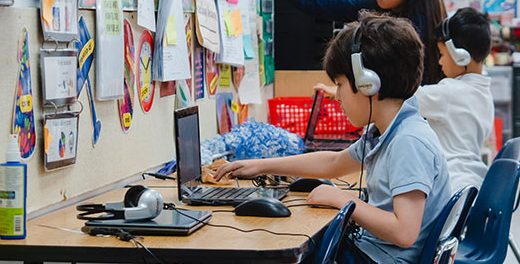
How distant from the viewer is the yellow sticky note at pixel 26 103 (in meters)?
1.88

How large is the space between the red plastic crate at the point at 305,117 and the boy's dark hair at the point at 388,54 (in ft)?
5.86

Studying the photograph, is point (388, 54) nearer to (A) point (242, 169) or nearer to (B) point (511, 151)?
(A) point (242, 169)

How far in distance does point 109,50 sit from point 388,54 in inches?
27.7

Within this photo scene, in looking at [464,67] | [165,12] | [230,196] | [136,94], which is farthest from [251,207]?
[464,67]

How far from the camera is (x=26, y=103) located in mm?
1895

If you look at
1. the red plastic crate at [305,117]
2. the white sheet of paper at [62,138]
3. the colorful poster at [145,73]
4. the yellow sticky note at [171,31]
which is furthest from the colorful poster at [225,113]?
the white sheet of paper at [62,138]

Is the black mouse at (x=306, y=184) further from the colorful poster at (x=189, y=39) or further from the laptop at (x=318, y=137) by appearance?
the laptop at (x=318, y=137)

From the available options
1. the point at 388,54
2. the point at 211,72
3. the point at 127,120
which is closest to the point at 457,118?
the point at 211,72

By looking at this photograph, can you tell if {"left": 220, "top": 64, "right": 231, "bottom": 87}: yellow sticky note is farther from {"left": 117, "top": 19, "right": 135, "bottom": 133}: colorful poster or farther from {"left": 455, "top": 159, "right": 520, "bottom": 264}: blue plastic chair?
{"left": 455, "top": 159, "right": 520, "bottom": 264}: blue plastic chair

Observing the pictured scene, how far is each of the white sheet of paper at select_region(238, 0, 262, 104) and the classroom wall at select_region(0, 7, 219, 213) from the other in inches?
38.0

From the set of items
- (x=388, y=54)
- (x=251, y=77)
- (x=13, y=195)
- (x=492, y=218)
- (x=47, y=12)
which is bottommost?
(x=492, y=218)

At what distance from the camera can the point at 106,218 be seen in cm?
180

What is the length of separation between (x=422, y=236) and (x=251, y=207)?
43cm

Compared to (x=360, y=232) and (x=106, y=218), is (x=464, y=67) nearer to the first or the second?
(x=360, y=232)
